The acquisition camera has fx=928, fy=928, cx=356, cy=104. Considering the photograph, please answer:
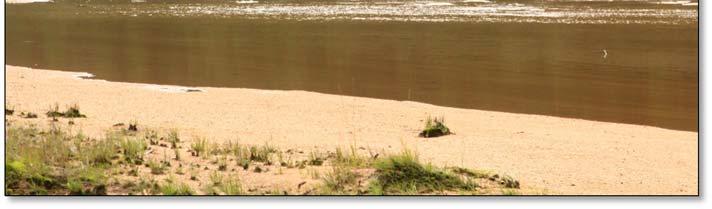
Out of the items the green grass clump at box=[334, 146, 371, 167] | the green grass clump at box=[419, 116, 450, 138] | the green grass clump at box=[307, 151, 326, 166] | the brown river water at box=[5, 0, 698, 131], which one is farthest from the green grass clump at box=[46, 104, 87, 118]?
the green grass clump at box=[419, 116, 450, 138]

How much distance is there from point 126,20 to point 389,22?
13128 mm

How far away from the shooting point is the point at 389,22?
40000 millimetres

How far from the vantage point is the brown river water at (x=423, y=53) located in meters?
18.5

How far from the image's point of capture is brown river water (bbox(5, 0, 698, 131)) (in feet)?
60.8

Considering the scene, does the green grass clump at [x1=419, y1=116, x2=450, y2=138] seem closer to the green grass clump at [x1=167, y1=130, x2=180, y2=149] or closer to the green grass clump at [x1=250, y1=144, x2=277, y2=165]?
the green grass clump at [x1=250, y1=144, x2=277, y2=165]

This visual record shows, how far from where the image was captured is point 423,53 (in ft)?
88.3

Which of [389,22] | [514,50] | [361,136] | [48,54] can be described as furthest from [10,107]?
[389,22]

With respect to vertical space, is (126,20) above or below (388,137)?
above

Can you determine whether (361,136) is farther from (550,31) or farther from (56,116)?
(550,31)

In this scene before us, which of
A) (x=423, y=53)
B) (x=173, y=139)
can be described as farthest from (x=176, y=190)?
(x=423, y=53)

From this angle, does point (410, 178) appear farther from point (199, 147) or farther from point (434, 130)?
point (434, 130)

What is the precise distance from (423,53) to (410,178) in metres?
18.2

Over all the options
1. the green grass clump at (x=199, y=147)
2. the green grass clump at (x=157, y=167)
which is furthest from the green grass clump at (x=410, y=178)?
the green grass clump at (x=199, y=147)

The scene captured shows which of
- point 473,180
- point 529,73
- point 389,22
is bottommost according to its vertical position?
point 473,180
